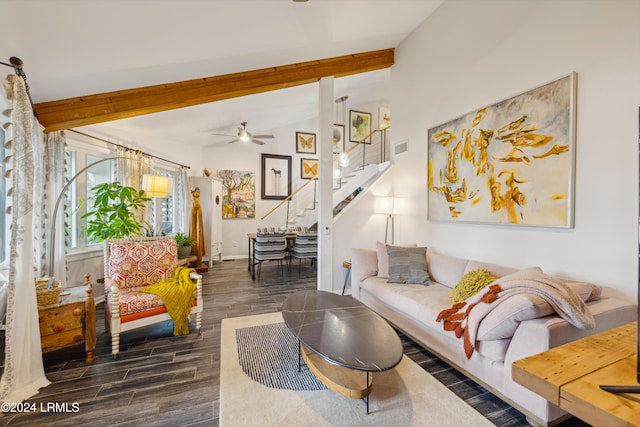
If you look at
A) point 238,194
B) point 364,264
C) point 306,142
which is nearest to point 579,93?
point 364,264

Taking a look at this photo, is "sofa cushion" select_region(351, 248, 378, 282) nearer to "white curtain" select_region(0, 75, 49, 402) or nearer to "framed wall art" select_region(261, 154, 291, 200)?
"white curtain" select_region(0, 75, 49, 402)

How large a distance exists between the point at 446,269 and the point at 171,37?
361 centimetres

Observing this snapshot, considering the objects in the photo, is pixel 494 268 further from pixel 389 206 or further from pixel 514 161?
pixel 389 206

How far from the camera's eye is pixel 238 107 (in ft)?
15.6

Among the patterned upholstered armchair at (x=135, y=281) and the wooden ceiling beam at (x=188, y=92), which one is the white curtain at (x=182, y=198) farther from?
the patterned upholstered armchair at (x=135, y=281)

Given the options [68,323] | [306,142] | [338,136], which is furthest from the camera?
[306,142]

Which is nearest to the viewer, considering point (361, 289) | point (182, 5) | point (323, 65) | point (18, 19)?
point (18, 19)

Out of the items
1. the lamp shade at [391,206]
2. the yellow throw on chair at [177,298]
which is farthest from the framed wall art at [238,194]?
the yellow throw on chair at [177,298]

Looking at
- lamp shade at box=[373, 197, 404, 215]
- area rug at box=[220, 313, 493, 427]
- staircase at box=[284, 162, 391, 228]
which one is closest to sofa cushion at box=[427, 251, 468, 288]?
lamp shade at box=[373, 197, 404, 215]

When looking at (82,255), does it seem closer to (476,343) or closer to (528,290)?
(476,343)

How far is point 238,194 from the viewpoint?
718cm

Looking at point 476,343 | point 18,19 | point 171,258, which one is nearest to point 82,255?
point 171,258

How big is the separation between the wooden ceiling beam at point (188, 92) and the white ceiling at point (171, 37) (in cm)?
11

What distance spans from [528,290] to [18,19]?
3708mm
